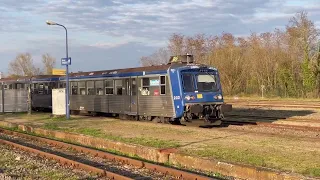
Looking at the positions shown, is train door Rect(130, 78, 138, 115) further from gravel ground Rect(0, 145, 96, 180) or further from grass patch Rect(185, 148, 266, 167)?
grass patch Rect(185, 148, 266, 167)

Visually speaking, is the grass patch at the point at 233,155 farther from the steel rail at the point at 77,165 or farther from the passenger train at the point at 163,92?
the passenger train at the point at 163,92

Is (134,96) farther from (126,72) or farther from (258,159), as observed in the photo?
(258,159)

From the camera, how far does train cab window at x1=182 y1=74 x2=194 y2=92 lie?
18062 millimetres

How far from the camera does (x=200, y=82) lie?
1855 centimetres

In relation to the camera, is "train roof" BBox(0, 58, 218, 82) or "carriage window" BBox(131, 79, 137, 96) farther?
"carriage window" BBox(131, 79, 137, 96)

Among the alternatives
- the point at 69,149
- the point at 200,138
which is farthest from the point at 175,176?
the point at 69,149

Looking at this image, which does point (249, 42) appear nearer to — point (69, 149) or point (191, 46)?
point (191, 46)

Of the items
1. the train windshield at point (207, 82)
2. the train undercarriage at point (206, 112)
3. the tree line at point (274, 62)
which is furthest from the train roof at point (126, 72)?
the tree line at point (274, 62)

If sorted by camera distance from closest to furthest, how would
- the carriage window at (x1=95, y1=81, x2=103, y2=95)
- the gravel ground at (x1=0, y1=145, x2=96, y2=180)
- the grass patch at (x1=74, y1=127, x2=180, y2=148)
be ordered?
the gravel ground at (x1=0, y1=145, x2=96, y2=180), the grass patch at (x1=74, y1=127, x2=180, y2=148), the carriage window at (x1=95, y1=81, x2=103, y2=95)

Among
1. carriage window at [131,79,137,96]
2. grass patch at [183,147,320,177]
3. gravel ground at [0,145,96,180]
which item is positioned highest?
carriage window at [131,79,137,96]

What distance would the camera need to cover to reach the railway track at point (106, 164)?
29.1 ft

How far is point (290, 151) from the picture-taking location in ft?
34.7

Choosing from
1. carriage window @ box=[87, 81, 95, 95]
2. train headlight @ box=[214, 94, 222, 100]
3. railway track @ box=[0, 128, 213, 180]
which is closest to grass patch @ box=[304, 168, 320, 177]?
railway track @ box=[0, 128, 213, 180]

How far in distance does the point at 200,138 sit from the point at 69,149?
4.28 metres
